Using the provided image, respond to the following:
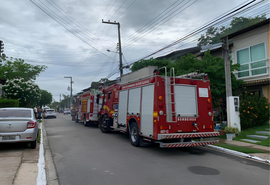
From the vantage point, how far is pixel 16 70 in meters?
34.3

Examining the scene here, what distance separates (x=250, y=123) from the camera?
11.8 metres

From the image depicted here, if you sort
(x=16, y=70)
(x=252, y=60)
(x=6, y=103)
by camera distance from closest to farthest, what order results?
(x=252, y=60) < (x=6, y=103) < (x=16, y=70)

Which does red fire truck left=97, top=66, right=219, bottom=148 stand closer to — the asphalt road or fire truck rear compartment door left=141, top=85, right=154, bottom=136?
fire truck rear compartment door left=141, top=85, right=154, bottom=136

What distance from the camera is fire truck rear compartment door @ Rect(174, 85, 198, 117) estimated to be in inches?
306

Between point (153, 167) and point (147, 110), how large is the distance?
2.42 meters

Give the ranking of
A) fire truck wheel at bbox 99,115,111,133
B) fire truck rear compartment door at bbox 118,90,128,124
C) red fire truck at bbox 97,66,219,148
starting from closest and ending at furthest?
1. red fire truck at bbox 97,66,219,148
2. fire truck rear compartment door at bbox 118,90,128,124
3. fire truck wheel at bbox 99,115,111,133

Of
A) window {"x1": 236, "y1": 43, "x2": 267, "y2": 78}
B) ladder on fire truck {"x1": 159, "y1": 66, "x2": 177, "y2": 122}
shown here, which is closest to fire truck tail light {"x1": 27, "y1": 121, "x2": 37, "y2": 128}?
ladder on fire truck {"x1": 159, "y1": 66, "x2": 177, "y2": 122}

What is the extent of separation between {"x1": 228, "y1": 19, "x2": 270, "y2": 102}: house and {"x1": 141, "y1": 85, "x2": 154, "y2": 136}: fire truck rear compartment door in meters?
8.84

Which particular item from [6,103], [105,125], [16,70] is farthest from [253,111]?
[16,70]

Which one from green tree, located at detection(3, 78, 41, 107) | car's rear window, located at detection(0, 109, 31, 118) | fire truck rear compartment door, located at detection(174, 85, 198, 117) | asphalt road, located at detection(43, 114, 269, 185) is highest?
green tree, located at detection(3, 78, 41, 107)

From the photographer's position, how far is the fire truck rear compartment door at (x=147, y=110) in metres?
7.61

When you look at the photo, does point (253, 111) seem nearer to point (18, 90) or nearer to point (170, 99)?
point (170, 99)

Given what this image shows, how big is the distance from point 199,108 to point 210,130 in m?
0.95

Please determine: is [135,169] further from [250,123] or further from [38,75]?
[38,75]
